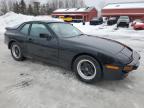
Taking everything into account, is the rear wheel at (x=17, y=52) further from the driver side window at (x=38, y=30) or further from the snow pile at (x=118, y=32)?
the snow pile at (x=118, y=32)

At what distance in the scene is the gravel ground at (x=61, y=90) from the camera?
3.12 metres

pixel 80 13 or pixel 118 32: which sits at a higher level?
pixel 80 13

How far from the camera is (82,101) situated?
3.20 metres

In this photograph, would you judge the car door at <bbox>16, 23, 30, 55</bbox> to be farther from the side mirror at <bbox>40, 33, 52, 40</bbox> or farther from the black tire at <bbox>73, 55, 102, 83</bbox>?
the black tire at <bbox>73, 55, 102, 83</bbox>

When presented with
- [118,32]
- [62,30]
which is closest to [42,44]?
[62,30]

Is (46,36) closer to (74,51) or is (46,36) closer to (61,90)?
(74,51)

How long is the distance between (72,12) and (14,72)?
40597 mm

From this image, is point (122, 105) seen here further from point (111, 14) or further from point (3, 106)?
point (111, 14)

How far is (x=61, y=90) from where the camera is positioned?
3.62 m

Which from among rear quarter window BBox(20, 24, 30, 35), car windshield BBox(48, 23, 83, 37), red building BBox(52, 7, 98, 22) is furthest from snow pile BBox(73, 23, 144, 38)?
red building BBox(52, 7, 98, 22)

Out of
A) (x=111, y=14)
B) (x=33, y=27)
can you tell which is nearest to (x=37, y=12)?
(x=111, y=14)

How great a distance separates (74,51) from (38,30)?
143 centimetres

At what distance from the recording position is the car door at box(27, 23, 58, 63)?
14.2 feet

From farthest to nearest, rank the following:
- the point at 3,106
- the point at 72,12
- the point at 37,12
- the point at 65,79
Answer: the point at 37,12
the point at 72,12
the point at 65,79
the point at 3,106
